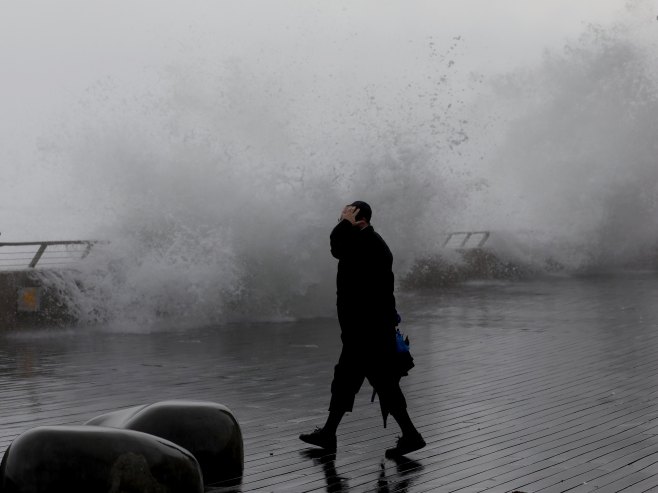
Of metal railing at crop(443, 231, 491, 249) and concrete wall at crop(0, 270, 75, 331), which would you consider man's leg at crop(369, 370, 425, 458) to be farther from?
metal railing at crop(443, 231, 491, 249)

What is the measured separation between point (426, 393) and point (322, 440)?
111 inches

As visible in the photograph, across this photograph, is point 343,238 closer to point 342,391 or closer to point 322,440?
point 342,391

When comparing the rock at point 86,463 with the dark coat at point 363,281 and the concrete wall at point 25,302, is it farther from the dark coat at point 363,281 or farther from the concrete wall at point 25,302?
the concrete wall at point 25,302

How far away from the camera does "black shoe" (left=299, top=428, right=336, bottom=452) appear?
25.4 ft

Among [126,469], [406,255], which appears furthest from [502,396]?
[406,255]

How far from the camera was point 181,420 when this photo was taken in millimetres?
6883

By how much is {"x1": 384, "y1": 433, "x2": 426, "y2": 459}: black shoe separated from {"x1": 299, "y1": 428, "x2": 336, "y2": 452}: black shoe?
383mm

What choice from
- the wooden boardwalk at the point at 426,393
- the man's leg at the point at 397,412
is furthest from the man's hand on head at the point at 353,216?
the wooden boardwalk at the point at 426,393

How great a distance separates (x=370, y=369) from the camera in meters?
7.81

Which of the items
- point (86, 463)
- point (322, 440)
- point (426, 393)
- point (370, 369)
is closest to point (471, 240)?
point (426, 393)

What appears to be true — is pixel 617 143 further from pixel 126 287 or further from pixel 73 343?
pixel 73 343

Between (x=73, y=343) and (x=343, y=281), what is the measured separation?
7703 mm

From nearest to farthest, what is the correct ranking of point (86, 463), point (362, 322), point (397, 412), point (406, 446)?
1. point (86, 463)
2. point (406, 446)
3. point (397, 412)
4. point (362, 322)

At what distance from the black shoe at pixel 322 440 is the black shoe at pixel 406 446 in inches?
15.1
